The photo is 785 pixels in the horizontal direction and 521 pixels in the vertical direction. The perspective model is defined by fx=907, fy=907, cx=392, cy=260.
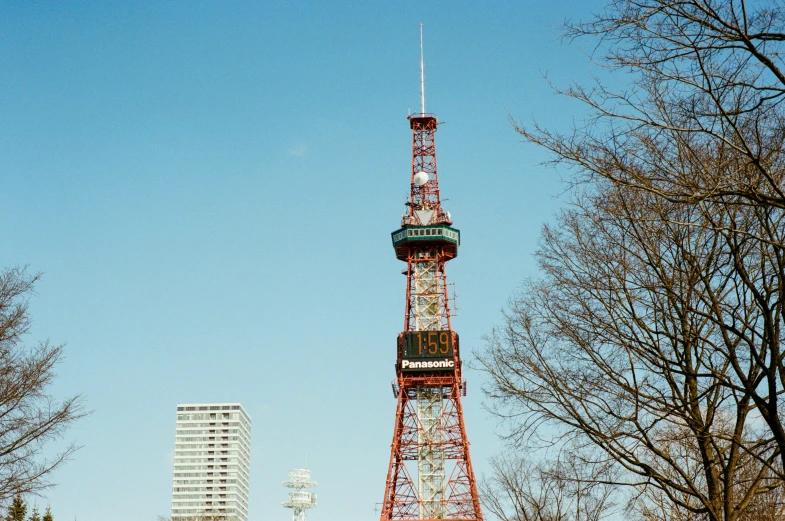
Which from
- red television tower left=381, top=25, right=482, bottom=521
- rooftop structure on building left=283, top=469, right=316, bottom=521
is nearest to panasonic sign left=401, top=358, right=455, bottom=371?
red television tower left=381, top=25, right=482, bottom=521

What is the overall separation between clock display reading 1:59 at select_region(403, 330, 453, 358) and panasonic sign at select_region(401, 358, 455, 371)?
0.46 m

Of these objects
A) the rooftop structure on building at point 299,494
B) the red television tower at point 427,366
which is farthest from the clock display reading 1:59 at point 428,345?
the rooftop structure on building at point 299,494

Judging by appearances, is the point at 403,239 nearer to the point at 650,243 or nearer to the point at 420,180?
the point at 420,180

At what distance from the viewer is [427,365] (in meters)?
80.7

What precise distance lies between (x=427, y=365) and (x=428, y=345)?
1.85 meters

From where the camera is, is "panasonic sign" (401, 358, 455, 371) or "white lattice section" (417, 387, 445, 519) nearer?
"white lattice section" (417, 387, 445, 519)

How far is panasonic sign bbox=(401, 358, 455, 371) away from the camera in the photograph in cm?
8056

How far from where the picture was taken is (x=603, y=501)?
28.2 meters

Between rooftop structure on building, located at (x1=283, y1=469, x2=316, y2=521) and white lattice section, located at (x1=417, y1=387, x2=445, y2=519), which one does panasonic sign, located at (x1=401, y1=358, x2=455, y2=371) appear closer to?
white lattice section, located at (x1=417, y1=387, x2=445, y2=519)

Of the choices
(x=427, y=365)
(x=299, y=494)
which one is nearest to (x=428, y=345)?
(x=427, y=365)

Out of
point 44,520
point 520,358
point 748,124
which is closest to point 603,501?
point 520,358

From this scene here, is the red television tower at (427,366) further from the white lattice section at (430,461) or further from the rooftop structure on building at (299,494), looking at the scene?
the rooftop structure on building at (299,494)

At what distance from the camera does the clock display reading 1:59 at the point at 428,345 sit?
266ft

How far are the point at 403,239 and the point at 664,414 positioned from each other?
7184 centimetres
